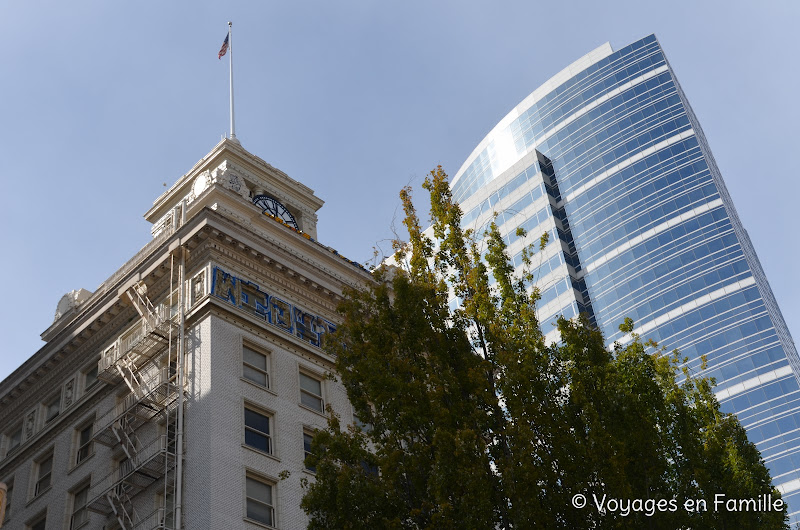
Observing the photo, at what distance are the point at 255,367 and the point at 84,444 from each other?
7960mm

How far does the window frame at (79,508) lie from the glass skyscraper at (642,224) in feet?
160

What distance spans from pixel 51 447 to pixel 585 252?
7345 centimetres

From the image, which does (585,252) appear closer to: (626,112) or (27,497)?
(626,112)

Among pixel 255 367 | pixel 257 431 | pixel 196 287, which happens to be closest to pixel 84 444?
pixel 196 287

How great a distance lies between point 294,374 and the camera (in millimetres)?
38188

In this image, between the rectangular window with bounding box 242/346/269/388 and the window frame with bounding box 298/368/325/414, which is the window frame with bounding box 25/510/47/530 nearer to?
the rectangular window with bounding box 242/346/269/388

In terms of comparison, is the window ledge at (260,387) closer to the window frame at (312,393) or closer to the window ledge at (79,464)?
the window frame at (312,393)

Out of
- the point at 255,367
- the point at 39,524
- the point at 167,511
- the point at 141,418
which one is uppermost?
the point at 255,367

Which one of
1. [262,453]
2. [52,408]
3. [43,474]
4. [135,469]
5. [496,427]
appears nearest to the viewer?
[496,427]

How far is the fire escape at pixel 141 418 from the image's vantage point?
3334cm

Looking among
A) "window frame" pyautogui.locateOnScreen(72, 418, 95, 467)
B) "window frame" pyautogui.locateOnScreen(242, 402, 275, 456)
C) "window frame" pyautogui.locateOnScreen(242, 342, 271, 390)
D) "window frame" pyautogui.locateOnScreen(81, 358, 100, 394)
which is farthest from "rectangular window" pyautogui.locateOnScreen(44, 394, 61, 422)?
"window frame" pyautogui.locateOnScreen(242, 402, 275, 456)

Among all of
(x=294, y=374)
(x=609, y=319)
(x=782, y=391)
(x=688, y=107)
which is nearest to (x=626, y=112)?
(x=688, y=107)

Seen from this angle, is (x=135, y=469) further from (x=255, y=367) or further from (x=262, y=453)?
(x=255, y=367)

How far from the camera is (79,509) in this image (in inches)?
1453
